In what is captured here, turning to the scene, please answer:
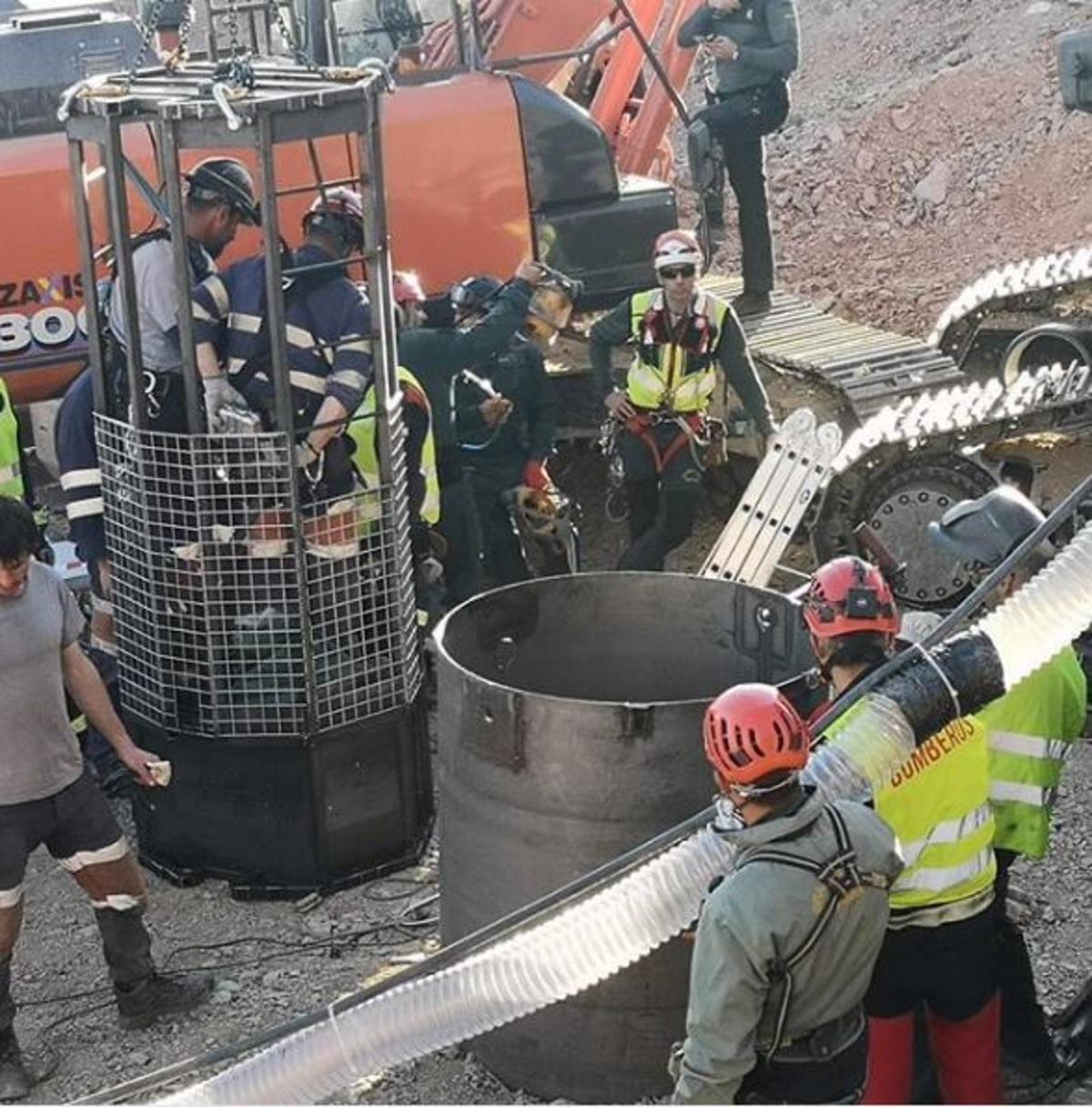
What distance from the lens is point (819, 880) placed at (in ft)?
15.0

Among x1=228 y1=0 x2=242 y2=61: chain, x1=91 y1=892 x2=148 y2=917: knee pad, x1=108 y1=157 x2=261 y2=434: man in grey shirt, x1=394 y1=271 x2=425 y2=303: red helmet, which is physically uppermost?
x1=228 y1=0 x2=242 y2=61: chain

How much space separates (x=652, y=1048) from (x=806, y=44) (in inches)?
757

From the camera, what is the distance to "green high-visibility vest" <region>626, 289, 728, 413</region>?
9.35 meters

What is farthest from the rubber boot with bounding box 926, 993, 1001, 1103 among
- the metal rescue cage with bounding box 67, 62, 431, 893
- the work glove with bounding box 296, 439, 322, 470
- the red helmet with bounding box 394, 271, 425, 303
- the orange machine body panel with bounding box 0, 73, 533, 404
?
the orange machine body panel with bounding box 0, 73, 533, 404

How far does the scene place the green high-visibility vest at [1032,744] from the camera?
18.8ft

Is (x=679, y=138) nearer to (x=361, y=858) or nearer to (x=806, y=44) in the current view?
(x=806, y=44)

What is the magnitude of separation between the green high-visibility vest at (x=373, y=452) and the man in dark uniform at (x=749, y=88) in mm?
3840

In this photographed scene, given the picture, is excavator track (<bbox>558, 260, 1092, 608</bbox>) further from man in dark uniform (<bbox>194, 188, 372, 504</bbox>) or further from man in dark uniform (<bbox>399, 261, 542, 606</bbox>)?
man in dark uniform (<bbox>194, 188, 372, 504</bbox>)

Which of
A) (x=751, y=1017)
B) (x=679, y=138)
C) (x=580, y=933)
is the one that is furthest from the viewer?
(x=679, y=138)

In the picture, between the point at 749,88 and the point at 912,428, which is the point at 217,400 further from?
the point at 749,88

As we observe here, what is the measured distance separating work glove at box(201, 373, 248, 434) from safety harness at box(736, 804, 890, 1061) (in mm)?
3287

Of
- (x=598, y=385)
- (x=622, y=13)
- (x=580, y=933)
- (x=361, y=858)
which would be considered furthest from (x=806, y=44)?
(x=580, y=933)

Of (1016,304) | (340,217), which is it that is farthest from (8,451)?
(1016,304)

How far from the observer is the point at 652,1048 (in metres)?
5.94
